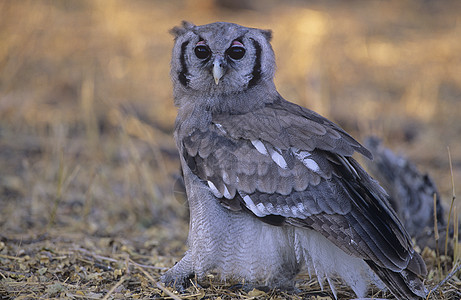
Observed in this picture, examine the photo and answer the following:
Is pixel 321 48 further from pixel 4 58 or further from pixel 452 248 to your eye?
pixel 452 248

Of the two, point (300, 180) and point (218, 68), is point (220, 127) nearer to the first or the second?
Answer: point (218, 68)

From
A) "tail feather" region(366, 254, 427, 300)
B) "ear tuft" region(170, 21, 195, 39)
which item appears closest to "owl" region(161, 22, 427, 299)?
"tail feather" region(366, 254, 427, 300)

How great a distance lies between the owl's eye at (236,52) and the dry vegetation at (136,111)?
169 cm

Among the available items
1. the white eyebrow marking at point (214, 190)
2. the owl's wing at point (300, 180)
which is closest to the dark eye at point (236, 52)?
the owl's wing at point (300, 180)

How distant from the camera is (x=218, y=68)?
387 centimetres

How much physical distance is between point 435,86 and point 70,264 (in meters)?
7.71

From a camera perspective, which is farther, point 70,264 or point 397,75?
point 397,75

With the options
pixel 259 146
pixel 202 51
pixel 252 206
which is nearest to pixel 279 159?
pixel 259 146

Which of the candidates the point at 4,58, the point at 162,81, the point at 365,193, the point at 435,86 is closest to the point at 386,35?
the point at 435,86

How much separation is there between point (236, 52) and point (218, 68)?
246 mm

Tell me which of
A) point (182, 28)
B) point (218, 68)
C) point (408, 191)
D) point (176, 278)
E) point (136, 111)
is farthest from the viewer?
point (136, 111)

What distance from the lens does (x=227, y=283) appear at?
4121 mm

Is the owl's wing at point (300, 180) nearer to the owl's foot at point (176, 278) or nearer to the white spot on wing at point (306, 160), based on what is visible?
the white spot on wing at point (306, 160)

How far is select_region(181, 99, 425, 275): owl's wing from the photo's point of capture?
11.7 ft
